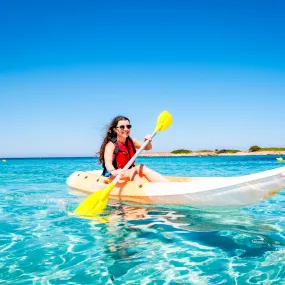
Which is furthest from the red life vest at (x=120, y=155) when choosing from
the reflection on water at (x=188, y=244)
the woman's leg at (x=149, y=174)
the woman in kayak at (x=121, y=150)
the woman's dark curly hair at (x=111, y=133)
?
the reflection on water at (x=188, y=244)

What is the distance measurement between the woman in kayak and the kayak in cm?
19

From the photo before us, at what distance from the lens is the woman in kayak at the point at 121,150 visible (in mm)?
5887

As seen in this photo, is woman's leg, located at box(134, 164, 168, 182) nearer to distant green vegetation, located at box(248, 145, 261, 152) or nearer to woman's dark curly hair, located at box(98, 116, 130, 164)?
woman's dark curly hair, located at box(98, 116, 130, 164)

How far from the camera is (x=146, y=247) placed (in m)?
3.31

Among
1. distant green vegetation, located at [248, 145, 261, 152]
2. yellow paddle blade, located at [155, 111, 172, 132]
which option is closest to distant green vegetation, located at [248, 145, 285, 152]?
distant green vegetation, located at [248, 145, 261, 152]

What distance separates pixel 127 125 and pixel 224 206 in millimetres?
2325

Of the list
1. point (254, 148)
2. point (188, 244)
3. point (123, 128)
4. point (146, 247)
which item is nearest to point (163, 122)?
point (123, 128)

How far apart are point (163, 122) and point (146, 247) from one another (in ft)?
10.5

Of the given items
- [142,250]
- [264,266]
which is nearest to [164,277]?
[142,250]

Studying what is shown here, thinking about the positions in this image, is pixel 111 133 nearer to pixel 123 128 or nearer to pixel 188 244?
pixel 123 128

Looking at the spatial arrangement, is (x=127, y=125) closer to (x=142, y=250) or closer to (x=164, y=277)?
(x=142, y=250)

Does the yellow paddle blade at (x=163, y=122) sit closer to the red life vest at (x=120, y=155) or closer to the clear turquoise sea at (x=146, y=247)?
the red life vest at (x=120, y=155)

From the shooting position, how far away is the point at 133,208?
5301 mm

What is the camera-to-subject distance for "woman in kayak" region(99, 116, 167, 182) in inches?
232
